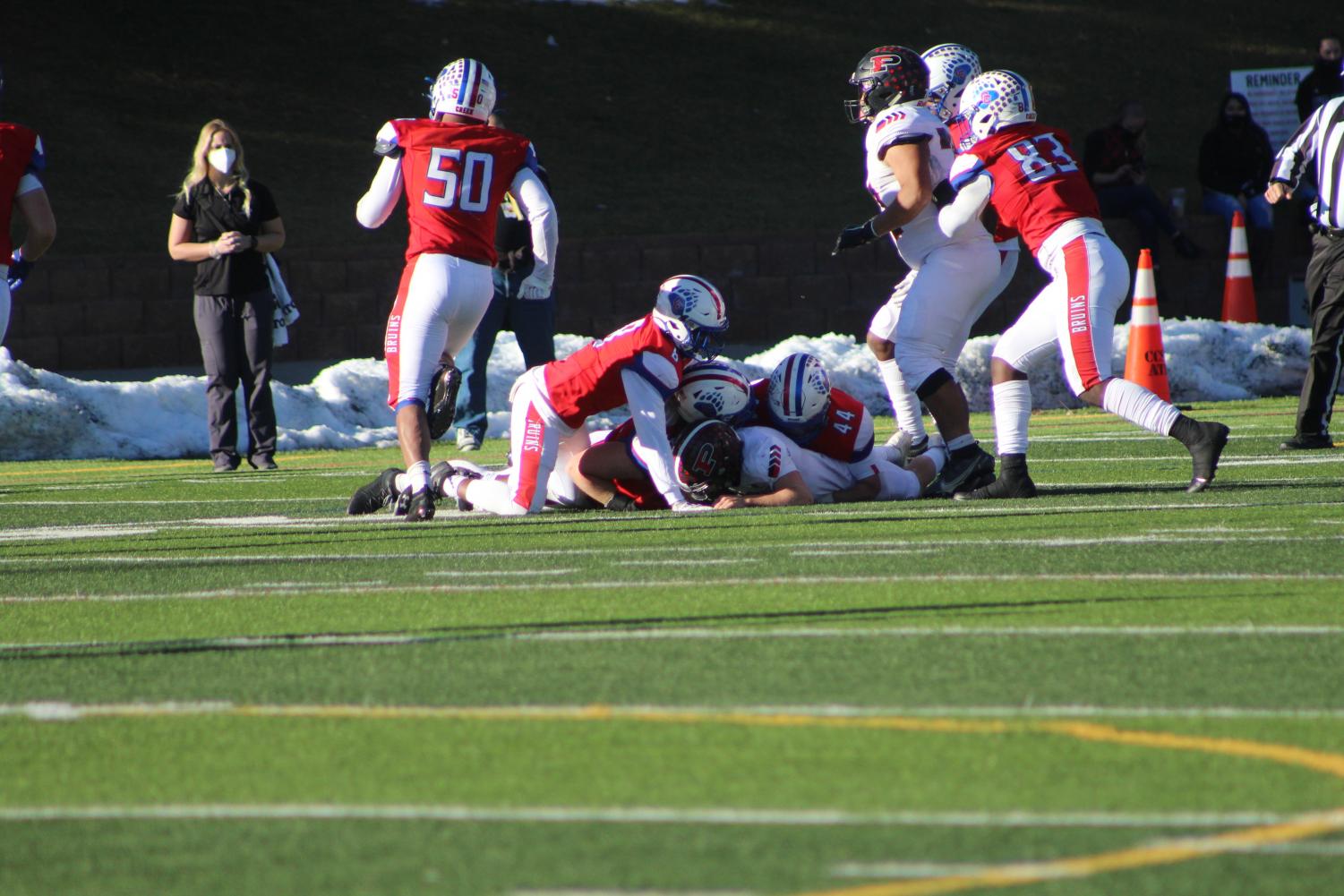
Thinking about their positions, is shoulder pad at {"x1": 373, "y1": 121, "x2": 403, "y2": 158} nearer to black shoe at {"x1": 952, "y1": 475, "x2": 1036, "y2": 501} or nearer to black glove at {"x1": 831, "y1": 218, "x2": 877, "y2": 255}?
black glove at {"x1": 831, "y1": 218, "x2": 877, "y2": 255}

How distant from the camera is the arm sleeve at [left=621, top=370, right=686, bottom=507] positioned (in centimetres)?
978

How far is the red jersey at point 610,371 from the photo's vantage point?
9.85m

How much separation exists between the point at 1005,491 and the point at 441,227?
3.02m

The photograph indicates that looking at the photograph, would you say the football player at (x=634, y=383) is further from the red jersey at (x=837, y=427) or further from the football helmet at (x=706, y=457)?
the red jersey at (x=837, y=427)

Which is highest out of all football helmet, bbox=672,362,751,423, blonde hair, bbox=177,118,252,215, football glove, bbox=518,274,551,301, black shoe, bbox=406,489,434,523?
blonde hair, bbox=177,118,252,215

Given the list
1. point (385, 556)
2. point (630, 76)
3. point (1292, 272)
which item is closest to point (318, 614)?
point (385, 556)

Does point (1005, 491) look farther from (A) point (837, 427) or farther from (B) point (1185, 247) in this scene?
(B) point (1185, 247)

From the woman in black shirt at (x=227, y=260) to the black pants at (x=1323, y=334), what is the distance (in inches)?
256

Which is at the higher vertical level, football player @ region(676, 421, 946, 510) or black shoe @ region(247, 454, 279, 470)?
football player @ region(676, 421, 946, 510)

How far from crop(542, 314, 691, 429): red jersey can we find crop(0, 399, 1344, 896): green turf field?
1.01m

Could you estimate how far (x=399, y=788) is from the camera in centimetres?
413

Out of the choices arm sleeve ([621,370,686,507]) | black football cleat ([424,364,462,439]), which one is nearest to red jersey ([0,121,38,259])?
black football cleat ([424,364,462,439])

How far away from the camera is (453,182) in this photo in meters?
10.4

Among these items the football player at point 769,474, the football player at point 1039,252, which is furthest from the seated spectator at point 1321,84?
the football player at point 769,474
